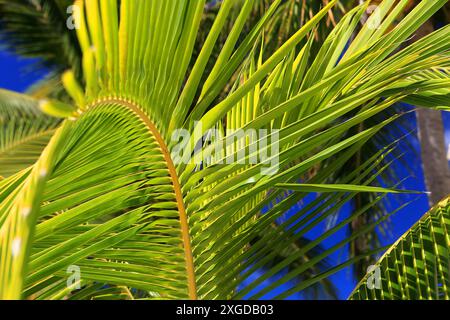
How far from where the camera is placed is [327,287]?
7.20 metres

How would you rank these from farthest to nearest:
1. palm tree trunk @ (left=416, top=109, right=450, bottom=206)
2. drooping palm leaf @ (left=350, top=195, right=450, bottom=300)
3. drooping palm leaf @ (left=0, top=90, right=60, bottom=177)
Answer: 1. drooping palm leaf @ (left=0, top=90, right=60, bottom=177)
2. palm tree trunk @ (left=416, top=109, right=450, bottom=206)
3. drooping palm leaf @ (left=350, top=195, right=450, bottom=300)

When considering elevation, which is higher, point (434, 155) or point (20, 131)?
point (20, 131)

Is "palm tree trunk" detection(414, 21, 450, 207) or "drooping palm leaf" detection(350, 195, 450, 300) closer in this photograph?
"drooping palm leaf" detection(350, 195, 450, 300)

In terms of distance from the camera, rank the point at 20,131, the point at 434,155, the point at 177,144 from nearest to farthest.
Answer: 1. the point at 177,144
2. the point at 434,155
3. the point at 20,131

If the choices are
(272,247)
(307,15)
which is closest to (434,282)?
(272,247)

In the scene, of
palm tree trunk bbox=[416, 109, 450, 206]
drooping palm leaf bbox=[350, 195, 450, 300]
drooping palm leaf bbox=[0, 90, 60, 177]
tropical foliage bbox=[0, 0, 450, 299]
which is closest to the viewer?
tropical foliage bbox=[0, 0, 450, 299]

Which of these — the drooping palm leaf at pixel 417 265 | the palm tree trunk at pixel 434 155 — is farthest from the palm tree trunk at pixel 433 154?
the drooping palm leaf at pixel 417 265

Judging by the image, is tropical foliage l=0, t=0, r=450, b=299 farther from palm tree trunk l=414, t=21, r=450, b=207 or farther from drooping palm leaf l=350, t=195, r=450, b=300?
palm tree trunk l=414, t=21, r=450, b=207

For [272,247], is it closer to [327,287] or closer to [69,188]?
[69,188]

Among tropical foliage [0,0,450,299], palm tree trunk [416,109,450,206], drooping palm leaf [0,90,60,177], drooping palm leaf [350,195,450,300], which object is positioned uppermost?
drooping palm leaf [0,90,60,177]

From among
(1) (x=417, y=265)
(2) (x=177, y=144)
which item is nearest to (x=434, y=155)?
(1) (x=417, y=265)

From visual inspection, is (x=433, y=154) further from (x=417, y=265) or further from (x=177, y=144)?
(x=177, y=144)

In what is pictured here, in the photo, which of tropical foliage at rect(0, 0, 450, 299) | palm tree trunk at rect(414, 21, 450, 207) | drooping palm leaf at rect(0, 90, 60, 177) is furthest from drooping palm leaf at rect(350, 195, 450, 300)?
drooping palm leaf at rect(0, 90, 60, 177)

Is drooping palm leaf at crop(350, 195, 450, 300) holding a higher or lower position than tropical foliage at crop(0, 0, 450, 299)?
lower
